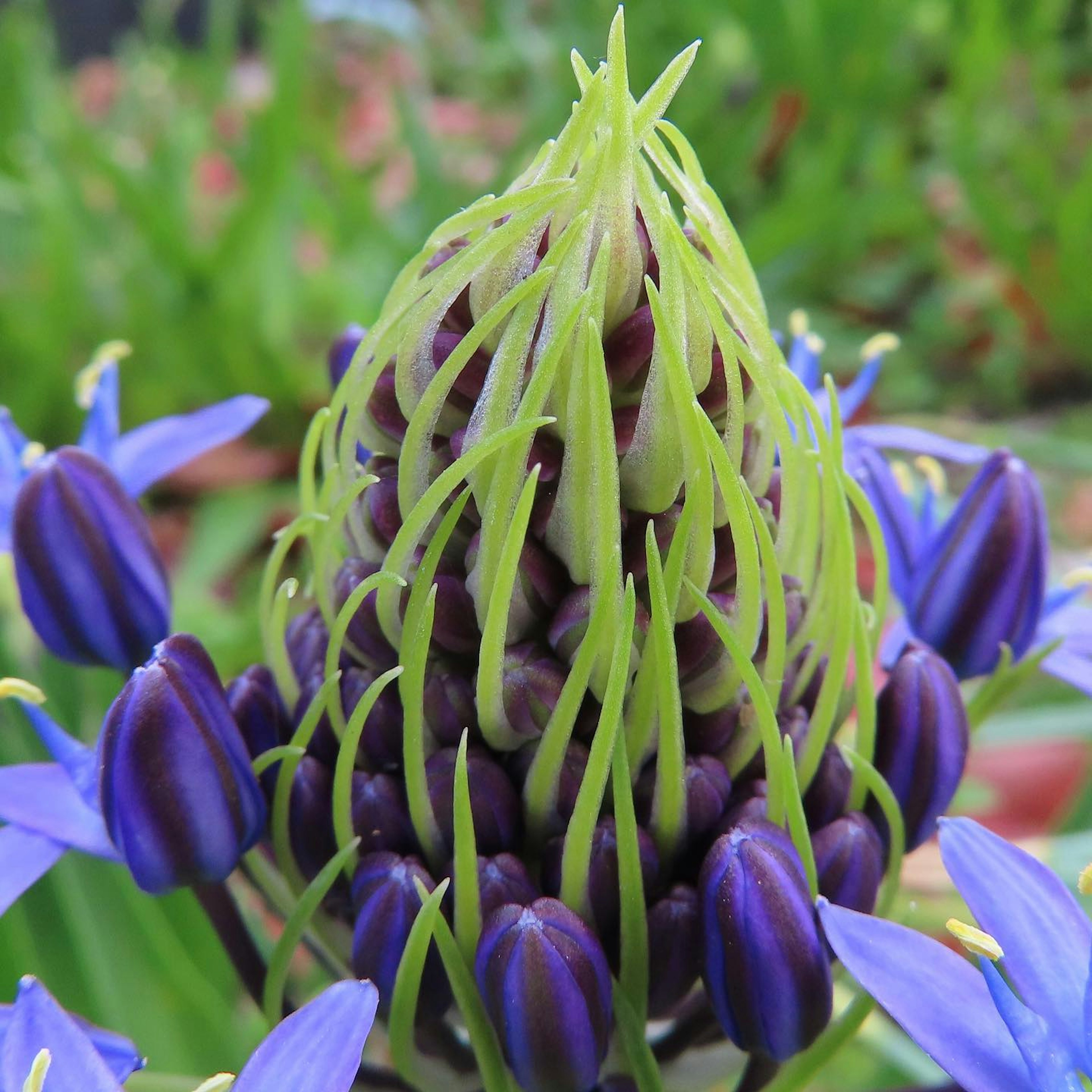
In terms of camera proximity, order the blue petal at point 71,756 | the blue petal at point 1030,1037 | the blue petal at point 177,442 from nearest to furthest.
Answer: the blue petal at point 1030,1037 → the blue petal at point 71,756 → the blue petal at point 177,442

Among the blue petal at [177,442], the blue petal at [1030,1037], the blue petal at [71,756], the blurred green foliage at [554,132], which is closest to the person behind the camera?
the blue petal at [1030,1037]

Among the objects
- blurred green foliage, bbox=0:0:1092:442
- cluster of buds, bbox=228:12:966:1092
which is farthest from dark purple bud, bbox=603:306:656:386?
blurred green foliage, bbox=0:0:1092:442

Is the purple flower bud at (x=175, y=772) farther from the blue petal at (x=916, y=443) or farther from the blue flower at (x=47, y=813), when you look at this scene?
the blue petal at (x=916, y=443)

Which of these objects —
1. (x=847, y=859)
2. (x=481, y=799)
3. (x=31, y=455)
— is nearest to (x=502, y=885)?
(x=481, y=799)

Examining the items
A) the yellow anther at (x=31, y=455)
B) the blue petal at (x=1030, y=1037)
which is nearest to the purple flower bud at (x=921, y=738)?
the blue petal at (x=1030, y=1037)

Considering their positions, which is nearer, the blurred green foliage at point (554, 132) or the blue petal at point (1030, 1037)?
the blue petal at point (1030, 1037)

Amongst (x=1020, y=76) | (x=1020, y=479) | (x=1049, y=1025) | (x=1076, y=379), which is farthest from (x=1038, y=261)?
(x=1049, y=1025)

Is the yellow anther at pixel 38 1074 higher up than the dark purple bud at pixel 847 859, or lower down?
higher up

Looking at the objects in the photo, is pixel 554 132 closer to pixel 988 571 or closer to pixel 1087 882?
pixel 988 571
